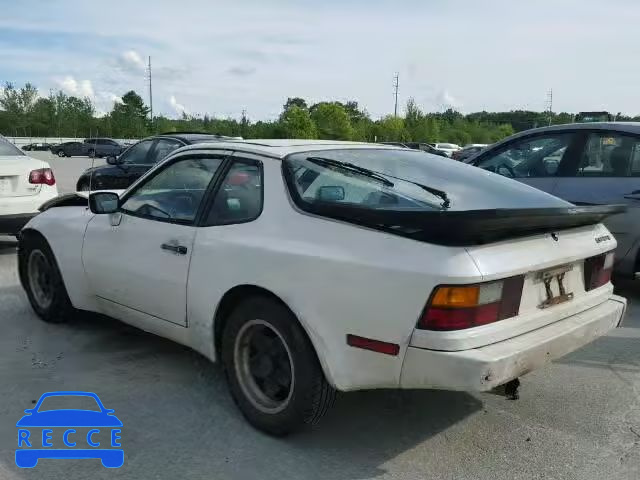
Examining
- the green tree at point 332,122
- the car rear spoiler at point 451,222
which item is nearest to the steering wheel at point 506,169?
the car rear spoiler at point 451,222

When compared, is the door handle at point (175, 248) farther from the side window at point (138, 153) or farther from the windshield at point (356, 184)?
the side window at point (138, 153)

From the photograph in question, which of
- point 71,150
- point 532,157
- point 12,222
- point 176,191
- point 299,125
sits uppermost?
point 299,125

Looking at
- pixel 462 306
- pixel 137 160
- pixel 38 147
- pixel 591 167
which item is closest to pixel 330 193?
pixel 462 306

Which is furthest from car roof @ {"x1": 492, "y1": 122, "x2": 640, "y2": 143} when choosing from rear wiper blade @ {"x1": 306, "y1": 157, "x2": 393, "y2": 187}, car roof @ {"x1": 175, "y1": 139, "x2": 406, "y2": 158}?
rear wiper blade @ {"x1": 306, "y1": 157, "x2": 393, "y2": 187}

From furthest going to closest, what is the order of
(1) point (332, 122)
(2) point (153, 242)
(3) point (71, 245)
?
(1) point (332, 122) < (3) point (71, 245) < (2) point (153, 242)

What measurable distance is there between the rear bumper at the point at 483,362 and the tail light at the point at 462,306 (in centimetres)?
11

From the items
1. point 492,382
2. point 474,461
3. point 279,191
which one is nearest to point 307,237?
point 279,191

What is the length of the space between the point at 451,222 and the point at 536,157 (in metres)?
3.89

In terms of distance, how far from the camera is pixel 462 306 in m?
2.56

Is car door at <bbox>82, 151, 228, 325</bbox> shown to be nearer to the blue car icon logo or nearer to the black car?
the blue car icon logo

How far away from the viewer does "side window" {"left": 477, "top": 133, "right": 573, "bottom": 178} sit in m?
5.88

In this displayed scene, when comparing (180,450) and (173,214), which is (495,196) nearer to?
(173,214)

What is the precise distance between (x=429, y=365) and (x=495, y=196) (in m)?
1.27

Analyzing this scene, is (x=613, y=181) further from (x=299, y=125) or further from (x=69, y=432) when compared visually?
(x=299, y=125)
